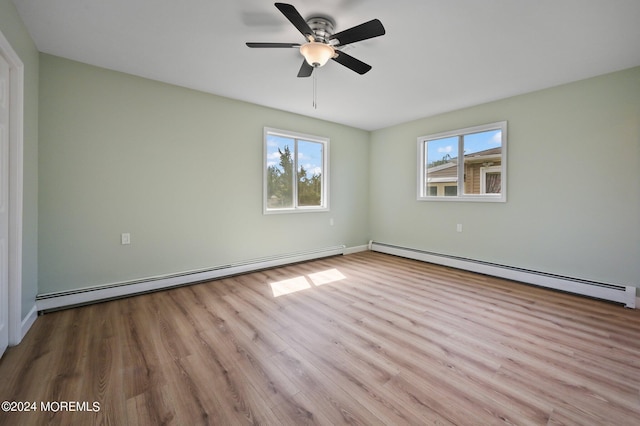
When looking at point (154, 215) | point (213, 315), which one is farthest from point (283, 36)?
point (213, 315)

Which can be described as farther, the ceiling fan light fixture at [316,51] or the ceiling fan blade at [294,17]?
the ceiling fan light fixture at [316,51]

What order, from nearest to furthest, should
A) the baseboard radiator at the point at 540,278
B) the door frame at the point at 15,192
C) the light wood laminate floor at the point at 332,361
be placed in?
the light wood laminate floor at the point at 332,361 → the door frame at the point at 15,192 → the baseboard radiator at the point at 540,278

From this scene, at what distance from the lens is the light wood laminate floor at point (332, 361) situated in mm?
1365

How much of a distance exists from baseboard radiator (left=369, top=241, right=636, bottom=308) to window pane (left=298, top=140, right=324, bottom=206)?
1.98 m

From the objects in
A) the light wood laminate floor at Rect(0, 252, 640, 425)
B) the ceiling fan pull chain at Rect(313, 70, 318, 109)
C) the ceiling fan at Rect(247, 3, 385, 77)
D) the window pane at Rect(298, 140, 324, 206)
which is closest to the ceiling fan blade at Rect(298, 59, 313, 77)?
the ceiling fan at Rect(247, 3, 385, 77)

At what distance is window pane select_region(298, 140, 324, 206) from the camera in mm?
4570

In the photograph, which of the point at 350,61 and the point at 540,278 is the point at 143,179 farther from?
the point at 540,278

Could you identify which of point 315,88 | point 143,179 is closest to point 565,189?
point 315,88

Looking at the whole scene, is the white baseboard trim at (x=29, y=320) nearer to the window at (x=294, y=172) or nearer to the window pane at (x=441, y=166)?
the window at (x=294, y=172)

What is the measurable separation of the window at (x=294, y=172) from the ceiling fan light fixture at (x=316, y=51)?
203cm

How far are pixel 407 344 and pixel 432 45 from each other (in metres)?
2.58

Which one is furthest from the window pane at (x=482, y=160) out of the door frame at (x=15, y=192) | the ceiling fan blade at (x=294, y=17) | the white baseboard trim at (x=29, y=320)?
the white baseboard trim at (x=29, y=320)

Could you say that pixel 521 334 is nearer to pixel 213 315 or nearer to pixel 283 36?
pixel 213 315

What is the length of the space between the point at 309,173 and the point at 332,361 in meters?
3.40
